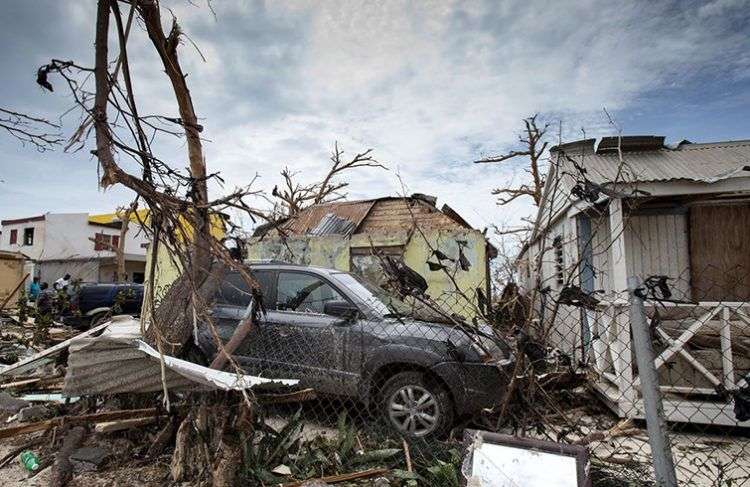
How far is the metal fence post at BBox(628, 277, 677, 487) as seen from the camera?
216 cm

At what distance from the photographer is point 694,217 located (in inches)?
293

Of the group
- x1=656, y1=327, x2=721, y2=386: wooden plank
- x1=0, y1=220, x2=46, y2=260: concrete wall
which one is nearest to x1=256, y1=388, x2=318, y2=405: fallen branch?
x1=656, y1=327, x2=721, y2=386: wooden plank

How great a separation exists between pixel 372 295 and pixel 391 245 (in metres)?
6.54

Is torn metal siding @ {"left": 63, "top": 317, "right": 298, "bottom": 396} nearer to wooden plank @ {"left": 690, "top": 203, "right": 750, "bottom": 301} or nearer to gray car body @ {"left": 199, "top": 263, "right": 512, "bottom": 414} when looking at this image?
gray car body @ {"left": 199, "top": 263, "right": 512, "bottom": 414}

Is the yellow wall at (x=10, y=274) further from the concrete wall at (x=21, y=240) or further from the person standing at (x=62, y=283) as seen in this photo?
the concrete wall at (x=21, y=240)

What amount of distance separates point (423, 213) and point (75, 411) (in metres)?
11.0

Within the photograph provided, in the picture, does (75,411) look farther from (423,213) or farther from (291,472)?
(423,213)

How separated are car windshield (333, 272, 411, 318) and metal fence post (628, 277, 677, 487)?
2.82 metres

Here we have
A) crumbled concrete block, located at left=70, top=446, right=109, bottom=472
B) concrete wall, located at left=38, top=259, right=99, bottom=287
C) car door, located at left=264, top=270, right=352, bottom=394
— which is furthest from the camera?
concrete wall, located at left=38, top=259, right=99, bottom=287

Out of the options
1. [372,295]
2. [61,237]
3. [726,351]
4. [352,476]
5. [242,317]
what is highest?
[61,237]

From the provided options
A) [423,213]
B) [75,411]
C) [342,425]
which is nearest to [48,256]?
[423,213]

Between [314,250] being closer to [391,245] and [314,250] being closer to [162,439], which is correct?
[391,245]

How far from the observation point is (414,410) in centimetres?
430

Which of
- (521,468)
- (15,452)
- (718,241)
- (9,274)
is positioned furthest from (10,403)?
(9,274)
